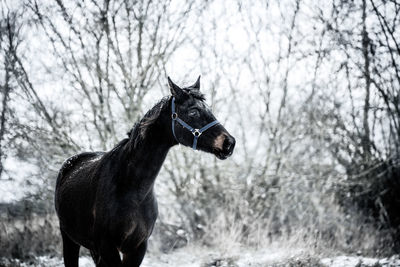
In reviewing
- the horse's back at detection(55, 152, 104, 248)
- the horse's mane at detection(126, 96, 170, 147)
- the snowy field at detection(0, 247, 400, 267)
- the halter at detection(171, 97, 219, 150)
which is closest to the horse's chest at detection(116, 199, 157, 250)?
the horse's back at detection(55, 152, 104, 248)

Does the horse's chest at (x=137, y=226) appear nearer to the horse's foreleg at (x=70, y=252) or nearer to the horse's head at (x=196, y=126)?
the horse's head at (x=196, y=126)

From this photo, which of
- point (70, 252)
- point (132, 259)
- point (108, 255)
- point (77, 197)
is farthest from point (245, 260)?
point (108, 255)

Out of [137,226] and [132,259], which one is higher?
[137,226]

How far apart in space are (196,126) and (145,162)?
1.69ft

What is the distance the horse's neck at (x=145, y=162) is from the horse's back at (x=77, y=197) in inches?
15.9

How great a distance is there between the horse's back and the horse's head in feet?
3.08

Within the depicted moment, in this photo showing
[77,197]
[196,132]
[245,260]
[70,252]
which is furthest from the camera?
[245,260]

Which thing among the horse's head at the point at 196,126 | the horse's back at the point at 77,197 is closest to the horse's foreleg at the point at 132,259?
the horse's back at the point at 77,197

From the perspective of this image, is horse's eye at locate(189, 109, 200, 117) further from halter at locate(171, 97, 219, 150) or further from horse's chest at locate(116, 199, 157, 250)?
horse's chest at locate(116, 199, 157, 250)

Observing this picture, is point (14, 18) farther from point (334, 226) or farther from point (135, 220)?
point (334, 226)

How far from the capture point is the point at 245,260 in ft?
18.8

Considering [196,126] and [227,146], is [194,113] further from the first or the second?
[227,146]

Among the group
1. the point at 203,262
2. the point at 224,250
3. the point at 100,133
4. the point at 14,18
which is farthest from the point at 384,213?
the point at 14,18

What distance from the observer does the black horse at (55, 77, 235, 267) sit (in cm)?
259
